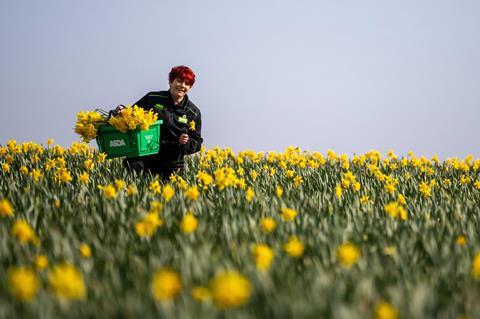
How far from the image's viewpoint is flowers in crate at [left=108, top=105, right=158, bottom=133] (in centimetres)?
609

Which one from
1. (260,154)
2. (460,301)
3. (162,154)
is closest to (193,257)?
(460,301)

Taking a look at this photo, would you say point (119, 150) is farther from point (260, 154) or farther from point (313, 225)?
point (260, 154)

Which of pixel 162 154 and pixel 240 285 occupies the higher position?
pixel 162 154

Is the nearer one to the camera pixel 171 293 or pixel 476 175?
pixel 171 293

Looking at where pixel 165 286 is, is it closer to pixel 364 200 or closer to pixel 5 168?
pixel 364 200

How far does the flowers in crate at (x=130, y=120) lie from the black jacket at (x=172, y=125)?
93cm

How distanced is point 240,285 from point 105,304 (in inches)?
29.0

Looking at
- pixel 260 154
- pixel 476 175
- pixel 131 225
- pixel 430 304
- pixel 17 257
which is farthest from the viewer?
pixel 260 154

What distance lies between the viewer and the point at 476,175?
428 inches

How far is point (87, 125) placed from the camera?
6410 mm

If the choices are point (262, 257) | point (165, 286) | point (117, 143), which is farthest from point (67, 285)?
point (117, 143)

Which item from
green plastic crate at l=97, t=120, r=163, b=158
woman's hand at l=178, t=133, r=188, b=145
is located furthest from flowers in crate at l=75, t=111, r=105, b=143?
woman's hand at l=178, t=133, r=188, b=145

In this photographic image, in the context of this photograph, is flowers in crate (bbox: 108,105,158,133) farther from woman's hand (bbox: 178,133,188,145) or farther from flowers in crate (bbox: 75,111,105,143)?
woman's hand (bbox: 178,133,188,145)

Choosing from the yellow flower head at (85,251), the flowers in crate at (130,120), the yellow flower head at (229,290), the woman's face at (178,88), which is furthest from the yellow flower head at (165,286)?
the woman's face at (178,88)
